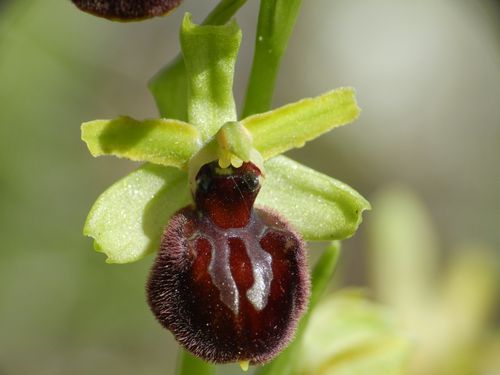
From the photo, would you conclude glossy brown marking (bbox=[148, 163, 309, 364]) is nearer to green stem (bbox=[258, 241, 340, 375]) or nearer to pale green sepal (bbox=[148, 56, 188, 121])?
pale green sepal (bbox=[148, 56, 188, 121])

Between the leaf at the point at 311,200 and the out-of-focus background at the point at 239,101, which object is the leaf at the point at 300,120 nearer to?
the leaf at the point at 311,200

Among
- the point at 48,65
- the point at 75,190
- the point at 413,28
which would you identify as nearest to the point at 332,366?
the point at 75,190

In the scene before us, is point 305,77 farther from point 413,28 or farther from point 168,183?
point 168,183

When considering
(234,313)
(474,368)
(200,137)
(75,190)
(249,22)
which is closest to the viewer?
(234,313)

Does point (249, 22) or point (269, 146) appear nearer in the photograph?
point (269, 146)

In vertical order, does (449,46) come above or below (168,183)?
below

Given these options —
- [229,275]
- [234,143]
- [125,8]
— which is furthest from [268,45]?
[229,275]
